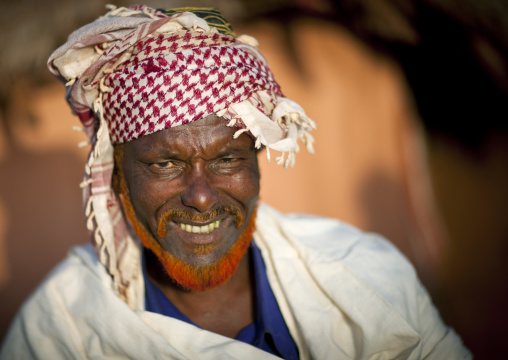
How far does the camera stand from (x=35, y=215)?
3.84 metres

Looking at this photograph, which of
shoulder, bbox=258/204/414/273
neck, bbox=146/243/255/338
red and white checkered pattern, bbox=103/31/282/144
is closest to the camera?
red and white checkered pattern, bbox=103/31/282/144

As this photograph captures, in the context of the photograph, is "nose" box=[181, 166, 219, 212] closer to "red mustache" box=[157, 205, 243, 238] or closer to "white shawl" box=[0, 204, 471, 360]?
"red mustache" box=[157, 205, 243, 238]

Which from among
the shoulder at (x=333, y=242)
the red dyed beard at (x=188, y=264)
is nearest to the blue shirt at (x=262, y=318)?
the red dyed beard at (x=188, y=264)

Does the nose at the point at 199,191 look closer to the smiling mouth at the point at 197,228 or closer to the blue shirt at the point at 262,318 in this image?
the smiling mouth at the point at 197,228

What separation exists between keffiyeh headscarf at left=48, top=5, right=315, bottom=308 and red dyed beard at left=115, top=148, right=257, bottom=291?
14 centimetres

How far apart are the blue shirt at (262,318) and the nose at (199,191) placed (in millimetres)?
529

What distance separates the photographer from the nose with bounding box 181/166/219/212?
186cm

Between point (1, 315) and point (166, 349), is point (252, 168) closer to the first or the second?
point (166, 349)

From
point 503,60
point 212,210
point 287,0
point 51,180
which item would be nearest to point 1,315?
point 51,180

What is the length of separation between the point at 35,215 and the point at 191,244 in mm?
2484

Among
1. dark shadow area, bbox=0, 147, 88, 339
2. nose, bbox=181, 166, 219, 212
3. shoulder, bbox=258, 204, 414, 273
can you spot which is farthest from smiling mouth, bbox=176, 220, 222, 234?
dark shadow area, bbox=0, 147, 88, 339

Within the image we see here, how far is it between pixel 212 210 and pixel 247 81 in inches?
22.8

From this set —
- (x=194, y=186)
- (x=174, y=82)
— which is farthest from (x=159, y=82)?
(x=194, y=186)

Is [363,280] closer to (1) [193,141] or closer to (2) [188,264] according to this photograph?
(2) [188,264]
